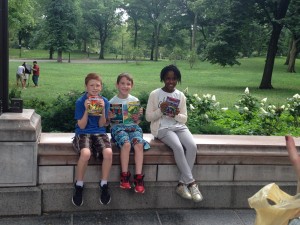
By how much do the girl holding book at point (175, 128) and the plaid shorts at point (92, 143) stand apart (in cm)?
65

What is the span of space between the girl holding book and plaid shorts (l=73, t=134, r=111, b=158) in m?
0.65

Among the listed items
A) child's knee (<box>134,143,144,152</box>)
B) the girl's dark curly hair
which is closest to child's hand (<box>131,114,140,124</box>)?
child's knee (<box>134,143,144,152</box>)

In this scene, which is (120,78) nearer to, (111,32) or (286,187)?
(286,187)

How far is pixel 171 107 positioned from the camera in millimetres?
4605

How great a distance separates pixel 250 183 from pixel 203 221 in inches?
30.3

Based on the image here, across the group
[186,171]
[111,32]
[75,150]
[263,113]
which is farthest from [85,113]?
[111,32]

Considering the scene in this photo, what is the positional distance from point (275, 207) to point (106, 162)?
6.33ft

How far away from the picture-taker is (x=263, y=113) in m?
7.10

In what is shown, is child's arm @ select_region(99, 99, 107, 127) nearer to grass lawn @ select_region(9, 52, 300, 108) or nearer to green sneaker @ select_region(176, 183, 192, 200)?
green sneaker @ select_region(176, 183, 192, 200)

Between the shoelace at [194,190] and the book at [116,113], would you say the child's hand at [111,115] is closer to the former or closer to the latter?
the book at [116,113]

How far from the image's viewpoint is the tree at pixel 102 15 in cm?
7319

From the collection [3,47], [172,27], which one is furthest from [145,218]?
[172,27]

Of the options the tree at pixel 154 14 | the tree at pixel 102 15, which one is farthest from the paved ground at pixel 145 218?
the tree at pixel 102 15

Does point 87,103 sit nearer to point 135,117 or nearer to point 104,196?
point 135,117
